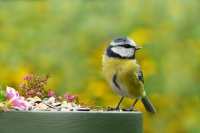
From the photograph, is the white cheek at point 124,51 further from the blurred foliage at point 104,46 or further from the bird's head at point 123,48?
the blurred foliage at point 104,46

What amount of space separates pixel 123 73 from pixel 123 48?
109mm

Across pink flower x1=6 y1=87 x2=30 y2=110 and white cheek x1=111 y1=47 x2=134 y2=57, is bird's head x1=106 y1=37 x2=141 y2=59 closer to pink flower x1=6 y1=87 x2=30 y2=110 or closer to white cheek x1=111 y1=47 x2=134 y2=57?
white cheek x1=111 y1=47 x2=134 y2=57

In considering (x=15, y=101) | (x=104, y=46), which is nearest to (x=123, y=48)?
(x=15, y=101)

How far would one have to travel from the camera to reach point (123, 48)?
3.20 m

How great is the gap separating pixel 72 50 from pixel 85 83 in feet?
1.01

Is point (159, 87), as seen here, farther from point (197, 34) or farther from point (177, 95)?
point (197, 34)

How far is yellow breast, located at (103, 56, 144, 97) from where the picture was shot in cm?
322

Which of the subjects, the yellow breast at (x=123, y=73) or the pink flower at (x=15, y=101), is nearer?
the pink flower at (x=15, y=101)

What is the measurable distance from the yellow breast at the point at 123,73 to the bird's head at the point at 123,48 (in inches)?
0.9

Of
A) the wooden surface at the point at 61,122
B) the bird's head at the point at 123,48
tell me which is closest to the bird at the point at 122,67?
the bird's head at the point at 123,48

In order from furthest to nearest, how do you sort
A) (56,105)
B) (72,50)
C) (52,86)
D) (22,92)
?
(72,50), (52,86), (22,92), (56,105)

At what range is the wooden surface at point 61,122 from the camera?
7.85ft

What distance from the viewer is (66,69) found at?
4988 mm

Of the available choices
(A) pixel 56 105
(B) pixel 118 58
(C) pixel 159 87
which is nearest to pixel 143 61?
(C) pixel 159 87
